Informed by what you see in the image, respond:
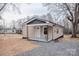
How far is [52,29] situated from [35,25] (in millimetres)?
193

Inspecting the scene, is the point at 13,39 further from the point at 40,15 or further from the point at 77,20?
the point at 77,20

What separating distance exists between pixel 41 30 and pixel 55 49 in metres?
0.26

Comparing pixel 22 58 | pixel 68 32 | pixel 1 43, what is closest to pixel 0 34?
pixel 1 43

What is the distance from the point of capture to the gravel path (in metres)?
2.65

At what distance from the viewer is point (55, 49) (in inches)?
105

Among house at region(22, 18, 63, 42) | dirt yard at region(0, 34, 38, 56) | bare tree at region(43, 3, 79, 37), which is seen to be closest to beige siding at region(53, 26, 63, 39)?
house at region(22, 18, 63, 42)

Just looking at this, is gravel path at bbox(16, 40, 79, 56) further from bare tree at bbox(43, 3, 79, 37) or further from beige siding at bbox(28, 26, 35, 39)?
bare tree at bbox(43, 3, 79, 37)

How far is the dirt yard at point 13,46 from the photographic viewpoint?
8.70 feet

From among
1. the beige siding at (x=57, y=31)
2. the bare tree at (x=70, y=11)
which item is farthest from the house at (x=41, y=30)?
the bare tree at (x=70, y=11)

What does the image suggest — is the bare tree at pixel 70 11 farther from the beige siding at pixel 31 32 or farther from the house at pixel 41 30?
the beige siding at pixel 31 32

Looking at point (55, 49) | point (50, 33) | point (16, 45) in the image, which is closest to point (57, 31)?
point (50, 33)

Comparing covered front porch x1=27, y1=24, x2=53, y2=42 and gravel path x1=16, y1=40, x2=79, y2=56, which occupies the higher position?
covered front porch x1=27, y1=24, x2=53, y2=42

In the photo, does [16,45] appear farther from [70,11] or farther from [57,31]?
[70,11]

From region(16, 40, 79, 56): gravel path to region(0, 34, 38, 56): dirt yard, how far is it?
0.05m
